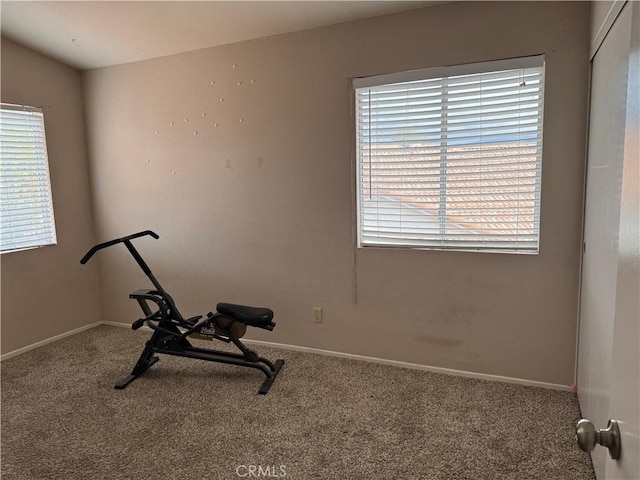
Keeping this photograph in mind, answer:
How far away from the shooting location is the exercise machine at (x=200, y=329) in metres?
A: 2.72

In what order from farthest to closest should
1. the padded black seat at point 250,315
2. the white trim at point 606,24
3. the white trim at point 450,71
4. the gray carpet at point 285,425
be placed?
1. the padded black seat at point 250,315
2. the white trim at point 450,71
3. the gray carpet at point 285,425
4. the white trim at point 606,24

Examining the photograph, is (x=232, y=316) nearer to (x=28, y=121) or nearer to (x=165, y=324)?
(x=165, y=324)

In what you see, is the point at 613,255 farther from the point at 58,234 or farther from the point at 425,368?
the point at 58,234

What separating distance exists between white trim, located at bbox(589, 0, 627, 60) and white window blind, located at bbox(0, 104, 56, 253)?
157 inches

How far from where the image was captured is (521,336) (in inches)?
102

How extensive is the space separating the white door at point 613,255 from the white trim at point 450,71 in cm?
36

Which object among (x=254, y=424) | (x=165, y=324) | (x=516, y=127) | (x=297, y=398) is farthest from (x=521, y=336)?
(x=165, y=324)

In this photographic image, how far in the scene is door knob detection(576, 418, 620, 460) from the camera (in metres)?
0.68

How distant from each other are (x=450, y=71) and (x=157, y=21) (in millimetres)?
2013

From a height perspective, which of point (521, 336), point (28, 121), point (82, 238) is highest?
point (28, 121)

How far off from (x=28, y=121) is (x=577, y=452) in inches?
174

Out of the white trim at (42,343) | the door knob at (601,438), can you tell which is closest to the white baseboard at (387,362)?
the white trim at (42,343)

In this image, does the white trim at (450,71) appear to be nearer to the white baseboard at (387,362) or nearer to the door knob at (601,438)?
the white baseboard at (387,362)

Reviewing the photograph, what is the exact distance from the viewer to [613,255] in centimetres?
158
